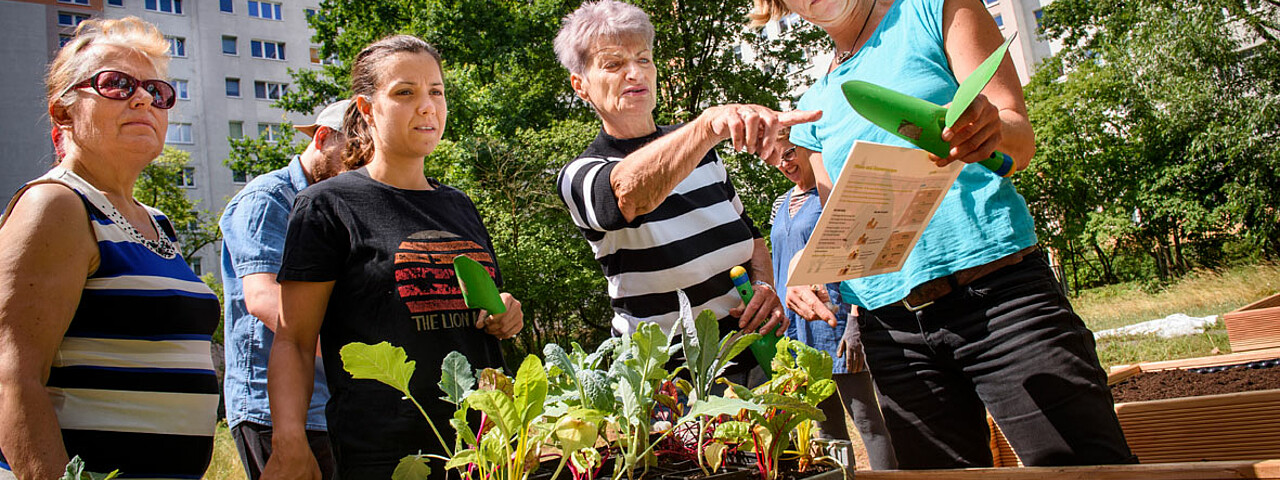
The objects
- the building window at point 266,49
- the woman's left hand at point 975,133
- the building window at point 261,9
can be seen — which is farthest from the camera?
the building window at point 261,9

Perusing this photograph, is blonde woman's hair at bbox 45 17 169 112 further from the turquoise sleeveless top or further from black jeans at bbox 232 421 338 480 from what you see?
the turquoise sleeveless top

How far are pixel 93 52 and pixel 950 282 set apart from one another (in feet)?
6.52

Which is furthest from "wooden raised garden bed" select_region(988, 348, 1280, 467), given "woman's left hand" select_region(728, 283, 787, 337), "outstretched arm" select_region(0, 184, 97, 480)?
"outstretched arm" select_region(0, 184, 97, 480)

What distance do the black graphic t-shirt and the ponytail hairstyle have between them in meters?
0.29

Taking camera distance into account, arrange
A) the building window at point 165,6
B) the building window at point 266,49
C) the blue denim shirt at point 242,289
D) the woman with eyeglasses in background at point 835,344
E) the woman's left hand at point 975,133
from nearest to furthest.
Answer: the woman's left hand at point 975,133 < the blue denim shirt at point 242,289 < the woman with eyeglasses in background at point 835,344 < the building window at point 165,6 < the building window at point 266,49

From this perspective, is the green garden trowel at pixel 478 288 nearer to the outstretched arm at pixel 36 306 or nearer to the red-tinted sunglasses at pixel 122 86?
the outstretched arm at pixel 36 306

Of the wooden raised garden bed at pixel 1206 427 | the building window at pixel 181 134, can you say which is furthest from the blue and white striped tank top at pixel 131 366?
the building window at pixel 181 134

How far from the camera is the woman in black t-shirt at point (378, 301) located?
1.57 metres

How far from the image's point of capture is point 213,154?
3603 cm

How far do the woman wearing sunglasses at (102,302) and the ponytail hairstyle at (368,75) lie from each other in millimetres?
447

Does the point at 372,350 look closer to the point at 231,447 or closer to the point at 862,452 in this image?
the point at 862,452

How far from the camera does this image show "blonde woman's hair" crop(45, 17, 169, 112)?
1785 mm

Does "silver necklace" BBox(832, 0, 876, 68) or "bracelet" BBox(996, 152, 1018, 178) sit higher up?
"silver necklace" BBox(832, 0, 876, 68)

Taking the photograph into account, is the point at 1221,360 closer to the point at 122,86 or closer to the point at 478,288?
the point at 478,288
